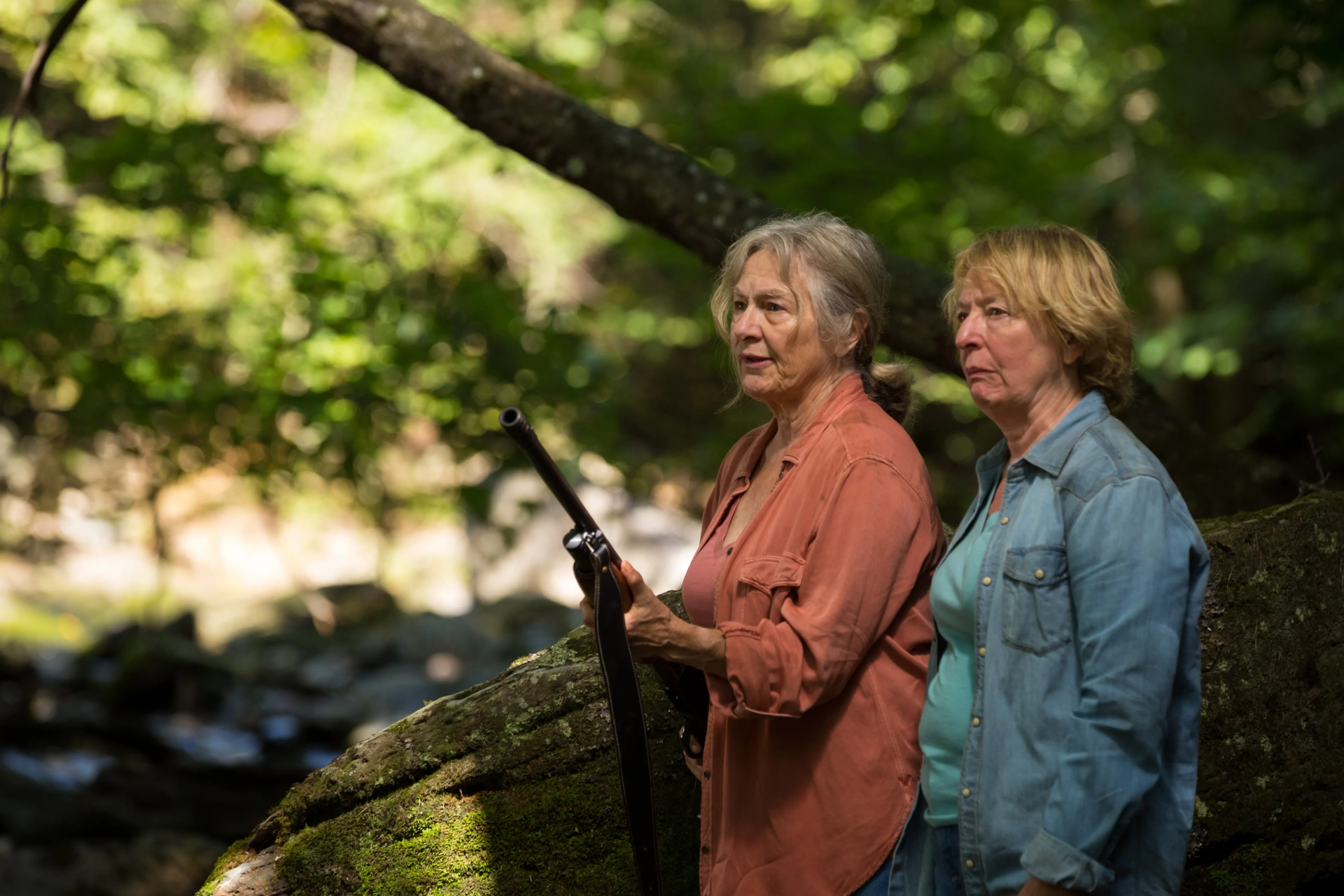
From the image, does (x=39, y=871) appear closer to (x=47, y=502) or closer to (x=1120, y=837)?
(x=1120, y=837)

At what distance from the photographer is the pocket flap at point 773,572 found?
2.04 metres

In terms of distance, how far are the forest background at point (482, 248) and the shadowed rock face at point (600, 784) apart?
0.72 metres

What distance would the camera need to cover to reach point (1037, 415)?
195 cm

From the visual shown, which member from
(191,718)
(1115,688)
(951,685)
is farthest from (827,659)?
(191,718)

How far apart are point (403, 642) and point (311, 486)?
1777mm

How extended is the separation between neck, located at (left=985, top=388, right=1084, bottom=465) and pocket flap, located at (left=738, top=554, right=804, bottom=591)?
41cm

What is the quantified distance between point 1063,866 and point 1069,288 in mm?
882

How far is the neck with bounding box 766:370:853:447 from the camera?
7.45ft

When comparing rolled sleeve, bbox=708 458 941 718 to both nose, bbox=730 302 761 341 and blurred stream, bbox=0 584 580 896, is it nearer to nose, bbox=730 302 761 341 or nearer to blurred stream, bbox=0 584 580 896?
nose, bbox=730 302 761 341

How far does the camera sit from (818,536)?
2.03 m

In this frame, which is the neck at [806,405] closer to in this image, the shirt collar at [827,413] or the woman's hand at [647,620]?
the shirt collar at [827,413]

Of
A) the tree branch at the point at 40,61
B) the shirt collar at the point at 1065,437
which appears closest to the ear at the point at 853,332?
the shirt collar at the point at 1065,437

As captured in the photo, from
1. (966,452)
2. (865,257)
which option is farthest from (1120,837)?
(966,452)

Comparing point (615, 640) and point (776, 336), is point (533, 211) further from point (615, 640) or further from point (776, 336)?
point (615, 640)
